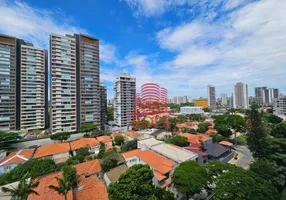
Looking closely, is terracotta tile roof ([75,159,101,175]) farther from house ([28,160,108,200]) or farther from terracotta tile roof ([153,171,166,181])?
terracotta tile roof ([153,171,166,181])

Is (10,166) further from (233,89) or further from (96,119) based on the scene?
(233,89)

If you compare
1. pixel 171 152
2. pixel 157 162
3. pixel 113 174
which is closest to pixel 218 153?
pixel 171 152

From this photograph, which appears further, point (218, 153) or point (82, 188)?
point (218, 153)

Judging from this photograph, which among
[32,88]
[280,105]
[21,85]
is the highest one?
[21,85]

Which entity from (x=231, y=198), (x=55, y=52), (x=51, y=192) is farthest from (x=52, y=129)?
(x=231, y=198)

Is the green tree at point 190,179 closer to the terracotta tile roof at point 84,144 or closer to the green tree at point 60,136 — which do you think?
the terracotta tile roof at point 84,144

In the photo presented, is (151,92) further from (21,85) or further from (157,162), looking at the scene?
(21,85)

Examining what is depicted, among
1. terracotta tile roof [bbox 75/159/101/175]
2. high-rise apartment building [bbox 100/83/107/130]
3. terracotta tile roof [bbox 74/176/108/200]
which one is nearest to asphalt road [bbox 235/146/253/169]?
terracotta tile roof [bbox 74/176/108/200]
